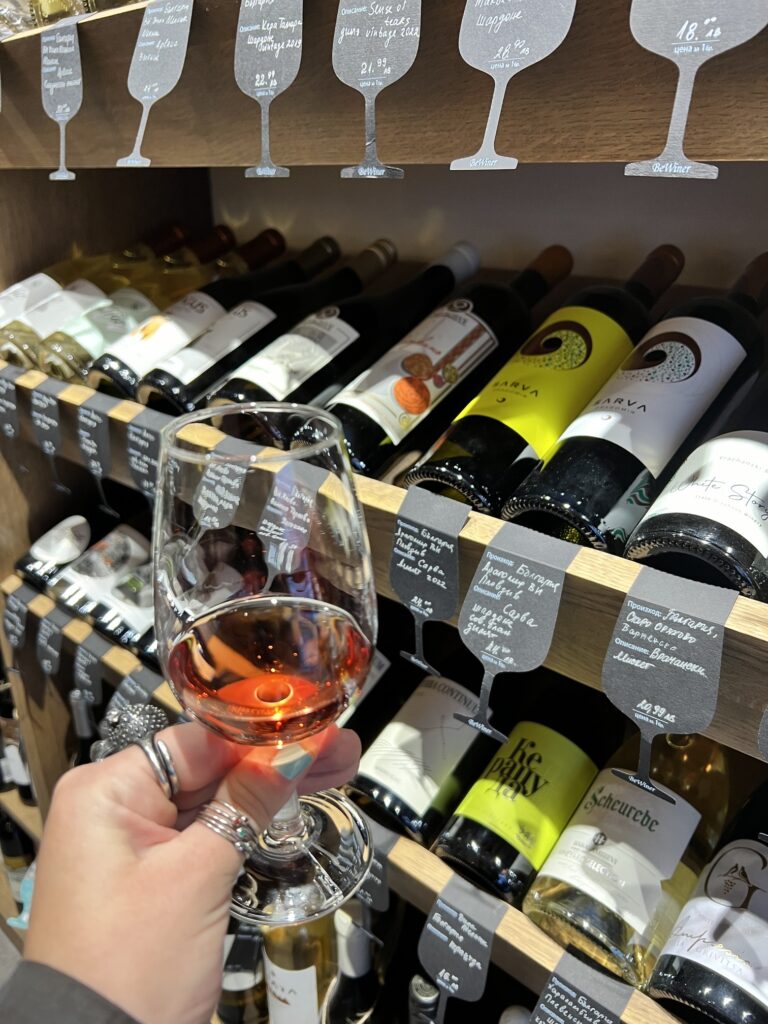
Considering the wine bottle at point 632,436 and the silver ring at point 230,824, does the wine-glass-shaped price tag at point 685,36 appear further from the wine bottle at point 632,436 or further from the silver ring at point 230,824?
the silver ring at point 230,824

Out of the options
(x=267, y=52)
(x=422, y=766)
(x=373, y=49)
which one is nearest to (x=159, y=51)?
(x=267, y=52)

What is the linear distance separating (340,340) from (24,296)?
52 centimetres

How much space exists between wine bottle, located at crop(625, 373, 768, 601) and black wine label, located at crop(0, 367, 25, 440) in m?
0.79

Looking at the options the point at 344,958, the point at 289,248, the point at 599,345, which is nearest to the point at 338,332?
the point at 599,345

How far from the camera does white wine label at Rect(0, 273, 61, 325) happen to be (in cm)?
101

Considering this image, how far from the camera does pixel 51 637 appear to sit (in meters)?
1.06

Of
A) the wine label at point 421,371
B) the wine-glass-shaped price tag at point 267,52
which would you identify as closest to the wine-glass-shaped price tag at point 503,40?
the wine-glass-shaped price tag at point 267,52

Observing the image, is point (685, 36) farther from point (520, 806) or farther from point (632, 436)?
point (520, 806)

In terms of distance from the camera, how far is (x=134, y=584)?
3.45 ft

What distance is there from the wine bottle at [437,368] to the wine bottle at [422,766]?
25 cm

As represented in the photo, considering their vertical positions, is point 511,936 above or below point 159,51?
below

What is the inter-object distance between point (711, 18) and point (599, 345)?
0.31 metres

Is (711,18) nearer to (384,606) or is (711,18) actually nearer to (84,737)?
(384,606)

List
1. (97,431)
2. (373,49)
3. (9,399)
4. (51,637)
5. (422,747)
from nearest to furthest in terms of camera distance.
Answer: (373,49), (422,747), (97,431), (9,399), (51,637)
